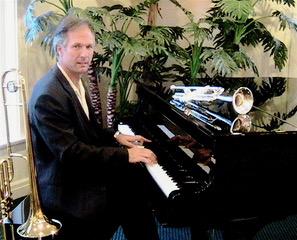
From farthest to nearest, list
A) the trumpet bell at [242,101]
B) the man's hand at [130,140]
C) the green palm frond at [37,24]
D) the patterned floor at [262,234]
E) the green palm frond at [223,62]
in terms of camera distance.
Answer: the green palm frond at [223,62] → the green palm frond at [37,24] → the patterned floor at [262,234] → the man's hand at [130,140] → the trumpet bell at [242,101]

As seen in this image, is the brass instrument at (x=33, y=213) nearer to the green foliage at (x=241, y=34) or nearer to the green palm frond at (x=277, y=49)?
the green foliage at (x=241, y=34)

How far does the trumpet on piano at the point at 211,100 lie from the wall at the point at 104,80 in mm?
1487

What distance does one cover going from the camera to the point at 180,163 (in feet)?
6.35

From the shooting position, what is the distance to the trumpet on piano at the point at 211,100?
1.87 m

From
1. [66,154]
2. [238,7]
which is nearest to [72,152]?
[66,154]

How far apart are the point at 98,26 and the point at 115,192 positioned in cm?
145

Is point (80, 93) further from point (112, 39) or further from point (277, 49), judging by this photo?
point (277, 49)

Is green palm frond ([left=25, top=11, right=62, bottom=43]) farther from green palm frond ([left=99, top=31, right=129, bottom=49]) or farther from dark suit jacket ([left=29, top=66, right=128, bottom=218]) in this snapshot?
dark suit jacket ([left=29, top=66, right=128, bottom=218])

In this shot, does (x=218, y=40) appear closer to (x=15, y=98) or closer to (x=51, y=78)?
(x=15, y=98)

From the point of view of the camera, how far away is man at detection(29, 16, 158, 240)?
1.71 meters

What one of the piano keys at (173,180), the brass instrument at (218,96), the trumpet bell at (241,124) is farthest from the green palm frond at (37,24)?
the trumpet bell at (241,124)

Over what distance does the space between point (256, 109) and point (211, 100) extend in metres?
0.24

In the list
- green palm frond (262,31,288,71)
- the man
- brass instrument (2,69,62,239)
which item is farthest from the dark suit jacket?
green palm frond (262,31,288,71)

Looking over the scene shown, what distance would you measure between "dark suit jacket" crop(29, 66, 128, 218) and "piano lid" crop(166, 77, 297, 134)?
0.45 m
